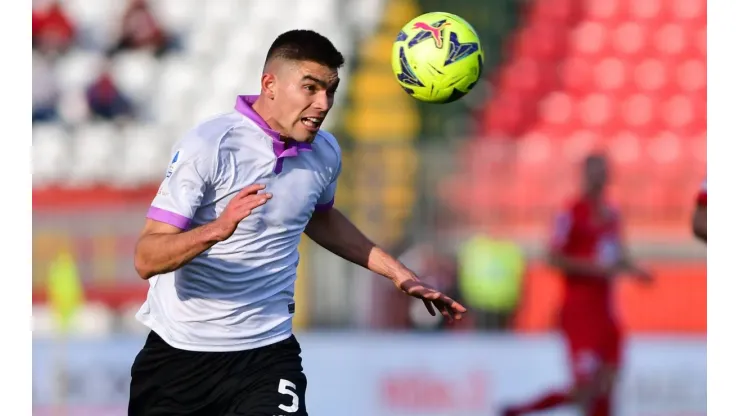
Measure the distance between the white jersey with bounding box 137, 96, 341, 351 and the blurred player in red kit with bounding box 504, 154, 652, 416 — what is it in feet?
15.4

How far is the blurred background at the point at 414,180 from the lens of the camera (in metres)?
11.1

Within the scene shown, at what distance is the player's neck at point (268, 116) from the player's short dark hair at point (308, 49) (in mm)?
204

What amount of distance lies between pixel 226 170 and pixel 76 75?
11600mm

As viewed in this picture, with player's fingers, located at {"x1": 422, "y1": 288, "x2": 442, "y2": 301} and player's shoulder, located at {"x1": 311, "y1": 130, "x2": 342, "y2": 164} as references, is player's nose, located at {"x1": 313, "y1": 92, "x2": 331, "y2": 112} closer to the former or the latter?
player's shoulder, located at {"x1": 311, "y1": 130, "x2": 342, "y2": 164}

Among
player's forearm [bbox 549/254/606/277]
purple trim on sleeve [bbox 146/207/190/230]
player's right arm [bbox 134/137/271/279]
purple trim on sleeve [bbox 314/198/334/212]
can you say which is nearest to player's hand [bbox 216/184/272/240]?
player's right arm [bbox 134/137/271/279]

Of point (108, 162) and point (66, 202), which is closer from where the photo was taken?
point (66, 202)

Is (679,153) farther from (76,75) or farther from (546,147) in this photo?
(76,75)

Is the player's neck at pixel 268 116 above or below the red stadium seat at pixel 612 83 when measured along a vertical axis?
below

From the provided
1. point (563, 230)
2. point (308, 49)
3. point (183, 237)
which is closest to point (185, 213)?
point (183, 237)

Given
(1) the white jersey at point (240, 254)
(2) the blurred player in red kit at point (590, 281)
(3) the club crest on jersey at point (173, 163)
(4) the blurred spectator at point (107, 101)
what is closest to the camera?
(3) the club crest on jersey at point (173, 163)

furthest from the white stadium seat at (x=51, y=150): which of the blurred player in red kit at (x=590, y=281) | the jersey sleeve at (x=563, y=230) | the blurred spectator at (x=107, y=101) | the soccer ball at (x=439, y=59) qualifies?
the soccer ball at (x=439, y=59)

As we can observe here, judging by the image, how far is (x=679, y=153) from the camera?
15.4 m

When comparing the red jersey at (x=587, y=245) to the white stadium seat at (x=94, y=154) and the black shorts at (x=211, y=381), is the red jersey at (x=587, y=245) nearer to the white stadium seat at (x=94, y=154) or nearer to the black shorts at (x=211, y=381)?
the black shorts at (x=211, y=381)
